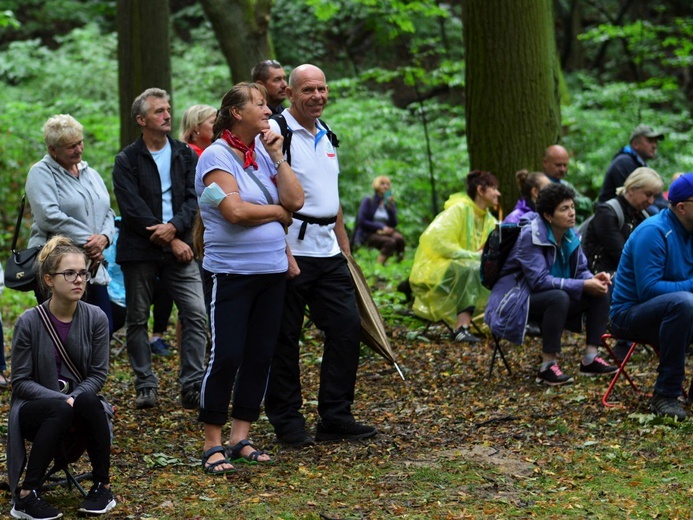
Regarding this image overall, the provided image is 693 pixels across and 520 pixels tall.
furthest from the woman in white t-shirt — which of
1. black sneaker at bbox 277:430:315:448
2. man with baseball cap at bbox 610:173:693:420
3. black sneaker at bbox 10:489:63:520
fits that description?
man with baseball cap at bbox 610:173:693:420

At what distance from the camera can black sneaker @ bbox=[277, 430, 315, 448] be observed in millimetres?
5758

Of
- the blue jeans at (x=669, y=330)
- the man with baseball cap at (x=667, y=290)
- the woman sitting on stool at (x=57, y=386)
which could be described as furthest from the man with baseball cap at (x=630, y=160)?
the woman sitting on stool at (x=57, y=386)

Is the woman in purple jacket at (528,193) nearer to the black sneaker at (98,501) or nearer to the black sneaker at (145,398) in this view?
the black sneaker at (145,398)

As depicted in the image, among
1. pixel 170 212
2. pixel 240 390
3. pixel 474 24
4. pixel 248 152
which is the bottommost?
pixel 240 390

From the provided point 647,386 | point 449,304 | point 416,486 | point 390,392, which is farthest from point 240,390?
point 449,304

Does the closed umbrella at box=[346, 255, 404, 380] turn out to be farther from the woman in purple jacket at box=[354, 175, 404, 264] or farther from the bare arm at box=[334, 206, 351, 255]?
the woman in purple jacket at box=[354, 175, 404, 264]

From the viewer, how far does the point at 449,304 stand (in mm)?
9367

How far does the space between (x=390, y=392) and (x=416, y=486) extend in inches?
96.1

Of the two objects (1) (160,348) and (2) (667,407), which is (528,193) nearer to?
(2) (667,407)

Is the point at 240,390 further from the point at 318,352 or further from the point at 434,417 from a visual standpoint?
→ the point at 318,352

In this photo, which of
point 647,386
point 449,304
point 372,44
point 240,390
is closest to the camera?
point 240,390

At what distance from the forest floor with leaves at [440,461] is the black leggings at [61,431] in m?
0.27

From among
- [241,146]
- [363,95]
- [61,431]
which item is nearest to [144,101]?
[241,146]

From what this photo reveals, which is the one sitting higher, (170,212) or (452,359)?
(170,212)
